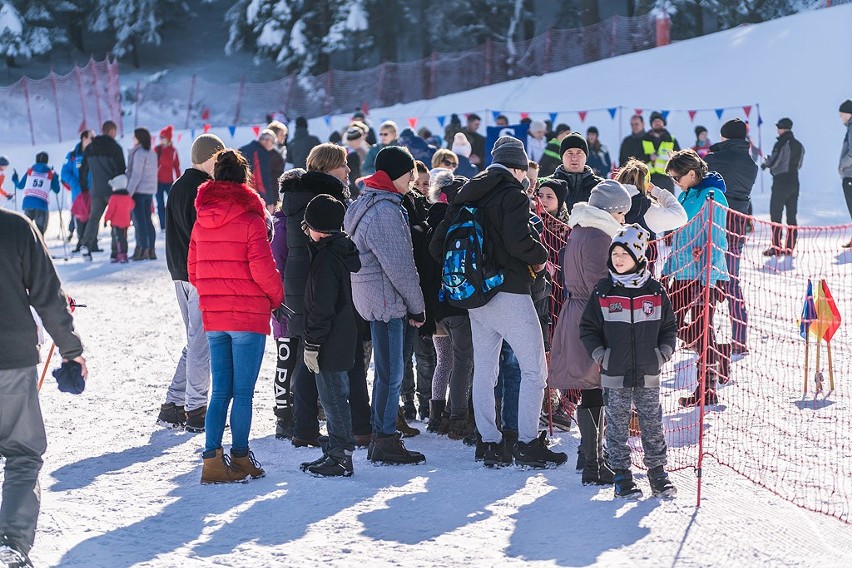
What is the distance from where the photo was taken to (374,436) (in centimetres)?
691

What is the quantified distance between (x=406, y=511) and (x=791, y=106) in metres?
21.7

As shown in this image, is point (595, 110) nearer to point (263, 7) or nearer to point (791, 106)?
point (791, 106)

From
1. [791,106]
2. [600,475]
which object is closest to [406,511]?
[600,475]

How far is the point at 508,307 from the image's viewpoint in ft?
21.1

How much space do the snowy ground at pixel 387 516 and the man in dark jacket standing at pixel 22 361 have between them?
413mm

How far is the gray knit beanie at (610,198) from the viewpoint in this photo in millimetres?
6266

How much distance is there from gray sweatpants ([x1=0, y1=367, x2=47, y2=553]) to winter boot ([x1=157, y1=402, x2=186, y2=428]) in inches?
110

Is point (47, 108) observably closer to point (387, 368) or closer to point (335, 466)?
point (387, 368)

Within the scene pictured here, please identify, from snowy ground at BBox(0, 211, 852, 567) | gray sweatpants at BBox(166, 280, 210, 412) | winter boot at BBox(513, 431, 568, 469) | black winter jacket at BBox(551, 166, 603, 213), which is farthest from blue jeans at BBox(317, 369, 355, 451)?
black winter jacket at BBox(551, 166, 603, 213)

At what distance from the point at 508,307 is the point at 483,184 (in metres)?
0.68

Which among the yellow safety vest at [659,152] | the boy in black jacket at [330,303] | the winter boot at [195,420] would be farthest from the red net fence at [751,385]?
the yellow safety vest at [659,152]

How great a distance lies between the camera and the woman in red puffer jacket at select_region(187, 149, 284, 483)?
6.11m

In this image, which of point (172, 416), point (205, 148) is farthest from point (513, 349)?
point (172, 416)

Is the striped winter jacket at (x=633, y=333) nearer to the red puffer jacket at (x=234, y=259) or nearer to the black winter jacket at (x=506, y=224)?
the black winter jacket at (x=506, y=224)
